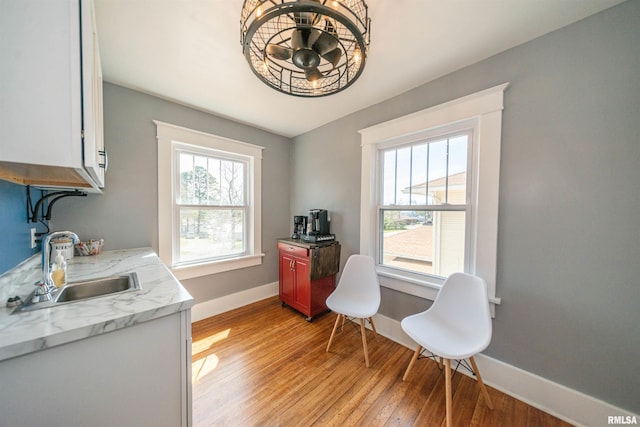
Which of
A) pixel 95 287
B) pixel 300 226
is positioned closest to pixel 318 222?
pixel 300 226

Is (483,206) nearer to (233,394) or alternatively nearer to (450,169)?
(450,169)

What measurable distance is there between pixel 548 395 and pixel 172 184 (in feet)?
12.0

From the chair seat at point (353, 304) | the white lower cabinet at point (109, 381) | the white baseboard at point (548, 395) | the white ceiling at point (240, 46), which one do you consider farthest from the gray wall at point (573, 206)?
the white lower cabinet at point (109, 381)

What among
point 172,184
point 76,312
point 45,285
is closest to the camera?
point 76,312

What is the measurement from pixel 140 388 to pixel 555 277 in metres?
2.37

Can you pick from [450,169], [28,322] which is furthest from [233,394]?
[450,169]

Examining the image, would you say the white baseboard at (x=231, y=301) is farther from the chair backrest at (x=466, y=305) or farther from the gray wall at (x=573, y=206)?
the gray wall at (x=573, y=206)

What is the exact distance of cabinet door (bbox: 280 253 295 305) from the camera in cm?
266

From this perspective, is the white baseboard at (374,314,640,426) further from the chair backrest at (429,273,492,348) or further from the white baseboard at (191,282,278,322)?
the white baseboard at (191,282,278,322)

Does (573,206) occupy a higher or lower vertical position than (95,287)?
higher

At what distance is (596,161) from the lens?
1.26m

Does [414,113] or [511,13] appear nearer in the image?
[511,13]

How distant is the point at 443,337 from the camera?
1.48 m

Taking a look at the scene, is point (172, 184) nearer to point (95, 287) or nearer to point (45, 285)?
point (95, 287)
